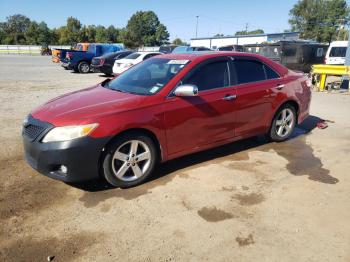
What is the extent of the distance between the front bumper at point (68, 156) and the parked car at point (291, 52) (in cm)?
1541

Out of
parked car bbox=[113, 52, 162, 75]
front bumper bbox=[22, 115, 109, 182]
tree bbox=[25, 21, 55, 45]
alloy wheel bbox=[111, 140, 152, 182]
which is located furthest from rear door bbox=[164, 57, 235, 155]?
tree bbox=[25, 21, 55, 45]

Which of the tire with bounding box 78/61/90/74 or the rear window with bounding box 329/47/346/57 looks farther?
the tire with bounding box 78/61/90/74

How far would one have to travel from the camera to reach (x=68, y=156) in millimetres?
3561

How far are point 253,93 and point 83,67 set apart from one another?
1661 centimetres

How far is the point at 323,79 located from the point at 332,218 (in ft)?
34.6

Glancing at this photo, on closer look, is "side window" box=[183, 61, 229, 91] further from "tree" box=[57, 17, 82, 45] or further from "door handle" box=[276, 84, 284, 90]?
"tree" box=[57, 17, 82, 45]

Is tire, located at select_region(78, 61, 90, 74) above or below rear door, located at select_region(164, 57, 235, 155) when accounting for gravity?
below

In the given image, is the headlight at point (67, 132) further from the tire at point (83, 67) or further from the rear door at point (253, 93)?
the tire at point (83, 67)

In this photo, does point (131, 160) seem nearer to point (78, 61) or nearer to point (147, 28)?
point (78, 61)

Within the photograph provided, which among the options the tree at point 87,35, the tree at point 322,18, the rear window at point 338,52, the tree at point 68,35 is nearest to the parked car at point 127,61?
the rear window at point 338,52

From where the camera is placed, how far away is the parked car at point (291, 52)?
17172 millimetres

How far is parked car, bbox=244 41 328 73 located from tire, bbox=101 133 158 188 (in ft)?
48.5

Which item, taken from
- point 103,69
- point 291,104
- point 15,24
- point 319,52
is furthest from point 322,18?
point 15,24

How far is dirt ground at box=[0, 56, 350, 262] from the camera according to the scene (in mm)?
2934
